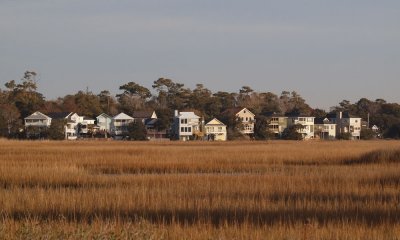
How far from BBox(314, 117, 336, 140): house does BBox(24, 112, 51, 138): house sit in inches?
1697

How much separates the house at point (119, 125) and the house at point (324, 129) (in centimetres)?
3116

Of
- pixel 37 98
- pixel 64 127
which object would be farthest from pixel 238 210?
pixel 37 98

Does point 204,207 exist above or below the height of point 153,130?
below

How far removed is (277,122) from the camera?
97625mm

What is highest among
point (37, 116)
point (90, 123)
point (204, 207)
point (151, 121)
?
point (37, 116)

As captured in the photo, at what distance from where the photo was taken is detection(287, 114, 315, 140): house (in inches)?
3836

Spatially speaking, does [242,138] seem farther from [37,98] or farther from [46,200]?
[46,200]

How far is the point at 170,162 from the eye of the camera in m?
28.7

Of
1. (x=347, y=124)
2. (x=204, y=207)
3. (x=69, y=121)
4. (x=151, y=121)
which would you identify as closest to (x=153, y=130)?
(x=151, y=121)

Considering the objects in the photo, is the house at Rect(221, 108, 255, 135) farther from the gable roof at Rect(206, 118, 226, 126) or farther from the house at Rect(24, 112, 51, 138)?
the house at Rect(24, 112, 51, 138)

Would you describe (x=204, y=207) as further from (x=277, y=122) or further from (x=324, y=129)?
(x=324, y=129)

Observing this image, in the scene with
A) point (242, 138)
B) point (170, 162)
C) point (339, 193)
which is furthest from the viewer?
point (242, 138)

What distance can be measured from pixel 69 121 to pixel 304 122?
3678 cm

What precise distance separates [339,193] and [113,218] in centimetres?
655
